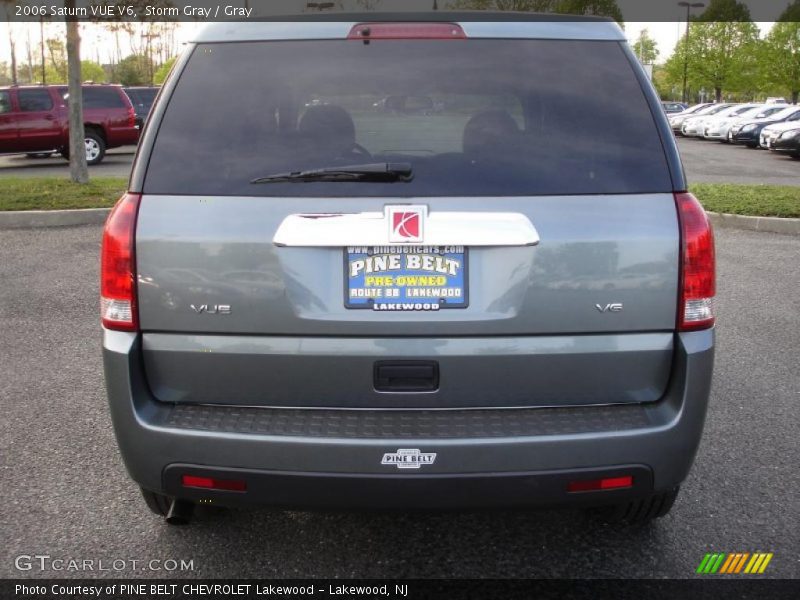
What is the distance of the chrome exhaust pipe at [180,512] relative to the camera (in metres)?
3.08

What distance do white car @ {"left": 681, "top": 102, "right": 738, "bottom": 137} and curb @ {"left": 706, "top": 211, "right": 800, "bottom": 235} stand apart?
2808 cm

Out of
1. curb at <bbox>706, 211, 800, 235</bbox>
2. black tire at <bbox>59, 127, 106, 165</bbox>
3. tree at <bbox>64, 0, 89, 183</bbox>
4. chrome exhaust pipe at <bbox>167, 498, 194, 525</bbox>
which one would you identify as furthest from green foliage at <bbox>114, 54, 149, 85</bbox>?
chrome exhaust pipe at <bbox>167, 498, 194, 525</bbox>

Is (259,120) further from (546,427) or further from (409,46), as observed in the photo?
(546,427)

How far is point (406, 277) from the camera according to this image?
2521 mm

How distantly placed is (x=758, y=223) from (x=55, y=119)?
1604 cm

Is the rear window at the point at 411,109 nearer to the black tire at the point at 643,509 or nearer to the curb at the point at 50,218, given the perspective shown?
the black tire at the point at 643,509

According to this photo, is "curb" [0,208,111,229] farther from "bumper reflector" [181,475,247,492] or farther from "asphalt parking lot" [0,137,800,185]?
"bumper reflector" [181,475,247,492]

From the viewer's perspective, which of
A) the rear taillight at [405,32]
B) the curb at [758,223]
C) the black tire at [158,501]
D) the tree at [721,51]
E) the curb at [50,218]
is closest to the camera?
the rear taillight at [405,32]

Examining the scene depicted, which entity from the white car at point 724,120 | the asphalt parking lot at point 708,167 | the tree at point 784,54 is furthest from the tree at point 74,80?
the tree at point 784,54

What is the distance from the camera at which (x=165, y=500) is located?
9.94 feet

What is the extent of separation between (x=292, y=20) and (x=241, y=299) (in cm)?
102

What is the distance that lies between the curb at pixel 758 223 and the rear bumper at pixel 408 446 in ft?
29.1

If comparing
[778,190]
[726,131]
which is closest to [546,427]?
[778,190]

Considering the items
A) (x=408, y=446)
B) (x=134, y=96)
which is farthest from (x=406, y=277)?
(x=134, y=96)
